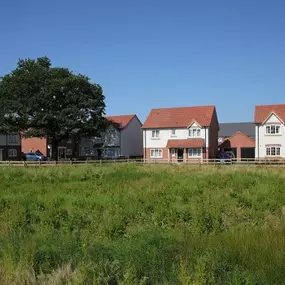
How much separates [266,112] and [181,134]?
12606 mm

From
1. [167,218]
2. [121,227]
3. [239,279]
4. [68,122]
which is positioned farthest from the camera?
[68,122]

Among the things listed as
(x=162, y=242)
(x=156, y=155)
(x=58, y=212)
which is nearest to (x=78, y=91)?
(x=156, y=155)

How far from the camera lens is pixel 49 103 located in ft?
203

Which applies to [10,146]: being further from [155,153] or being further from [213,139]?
[213,139]

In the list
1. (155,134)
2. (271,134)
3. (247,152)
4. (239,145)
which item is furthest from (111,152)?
(271,134)

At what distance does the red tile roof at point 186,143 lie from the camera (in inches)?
2532

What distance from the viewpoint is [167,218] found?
12.4 meters

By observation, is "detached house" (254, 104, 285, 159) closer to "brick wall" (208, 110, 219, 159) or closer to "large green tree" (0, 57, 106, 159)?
"brick wall" (208, 110, 219, 159)

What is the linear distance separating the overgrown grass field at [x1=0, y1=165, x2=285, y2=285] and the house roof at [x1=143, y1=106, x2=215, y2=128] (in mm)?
50408

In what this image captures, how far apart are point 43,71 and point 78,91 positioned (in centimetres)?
564

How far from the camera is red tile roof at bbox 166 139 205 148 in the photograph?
211 ft

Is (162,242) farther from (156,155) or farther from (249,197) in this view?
(156,155)

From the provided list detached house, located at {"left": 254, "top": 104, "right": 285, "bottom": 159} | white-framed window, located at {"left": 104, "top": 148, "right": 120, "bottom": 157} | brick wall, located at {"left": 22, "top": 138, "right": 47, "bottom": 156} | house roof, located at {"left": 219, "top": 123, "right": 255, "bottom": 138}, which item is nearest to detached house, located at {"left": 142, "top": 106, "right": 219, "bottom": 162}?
white-framed window, located at {"left": 104, "top": 148, "right": 120, "bottom": 157}

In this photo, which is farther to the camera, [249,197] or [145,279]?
[249,197]
